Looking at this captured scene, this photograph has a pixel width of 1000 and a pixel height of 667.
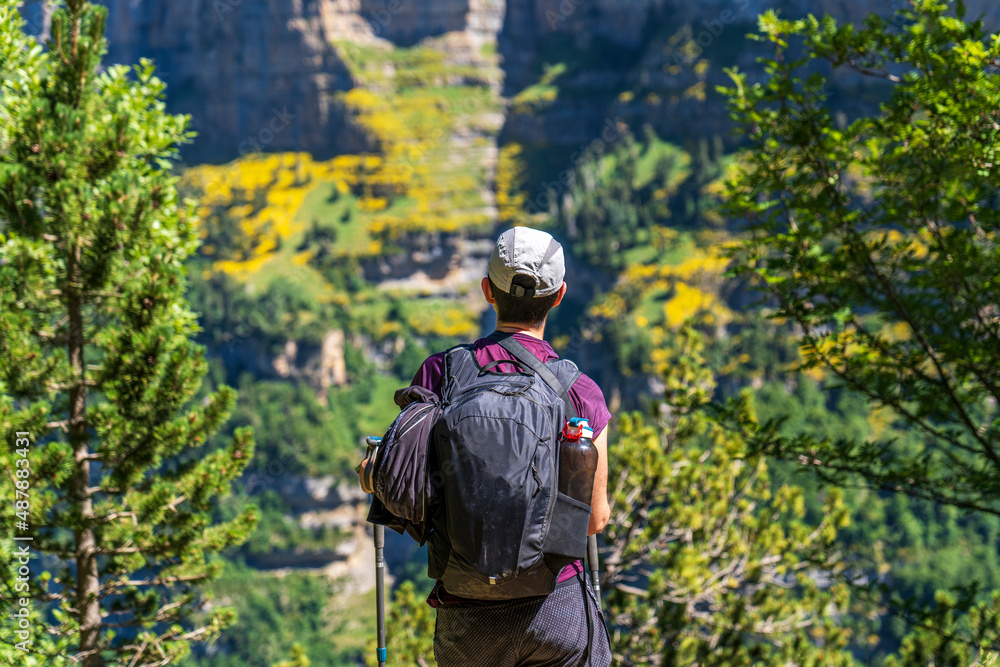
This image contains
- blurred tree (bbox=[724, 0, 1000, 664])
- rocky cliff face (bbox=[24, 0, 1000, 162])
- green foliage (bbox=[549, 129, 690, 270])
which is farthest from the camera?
rocky cliff face (bbox=[24, 0, 1000, 162])

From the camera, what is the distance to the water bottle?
3.34m

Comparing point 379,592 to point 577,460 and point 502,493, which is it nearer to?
point 502,493

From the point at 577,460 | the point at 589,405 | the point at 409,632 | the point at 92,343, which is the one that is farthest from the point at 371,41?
the point at 577,460

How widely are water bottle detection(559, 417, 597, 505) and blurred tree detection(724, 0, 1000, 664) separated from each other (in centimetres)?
471

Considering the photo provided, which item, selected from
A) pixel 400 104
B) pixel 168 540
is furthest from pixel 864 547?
pixel 400 104

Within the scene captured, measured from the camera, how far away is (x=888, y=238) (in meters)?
7.68

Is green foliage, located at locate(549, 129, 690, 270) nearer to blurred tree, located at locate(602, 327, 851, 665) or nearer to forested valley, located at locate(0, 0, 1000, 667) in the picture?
forested valley, located at locate(0, 0, 1000, 667)

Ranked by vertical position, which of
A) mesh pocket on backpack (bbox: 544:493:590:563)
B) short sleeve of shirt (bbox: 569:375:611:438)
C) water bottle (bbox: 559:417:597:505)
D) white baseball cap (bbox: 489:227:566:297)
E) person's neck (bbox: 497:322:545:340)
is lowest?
mesh pocket on backpack (bbox: 544:493:590:563)

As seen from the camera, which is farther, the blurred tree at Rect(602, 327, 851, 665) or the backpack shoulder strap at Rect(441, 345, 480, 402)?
the blurred tree at Rect(602, 327, 851, 665)

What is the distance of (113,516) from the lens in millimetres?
8250

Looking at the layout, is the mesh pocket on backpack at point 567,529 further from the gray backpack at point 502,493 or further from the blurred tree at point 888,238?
the blurred tree at point 888,238

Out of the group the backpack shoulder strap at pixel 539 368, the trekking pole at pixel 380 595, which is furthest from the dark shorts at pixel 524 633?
the backpack shoulder strap at pixel 539 368

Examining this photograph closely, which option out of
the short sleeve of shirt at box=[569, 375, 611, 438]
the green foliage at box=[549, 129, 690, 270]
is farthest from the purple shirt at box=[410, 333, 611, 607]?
the green foliage at box=[549, 129, 690, 270]

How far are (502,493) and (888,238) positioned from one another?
5902mm
